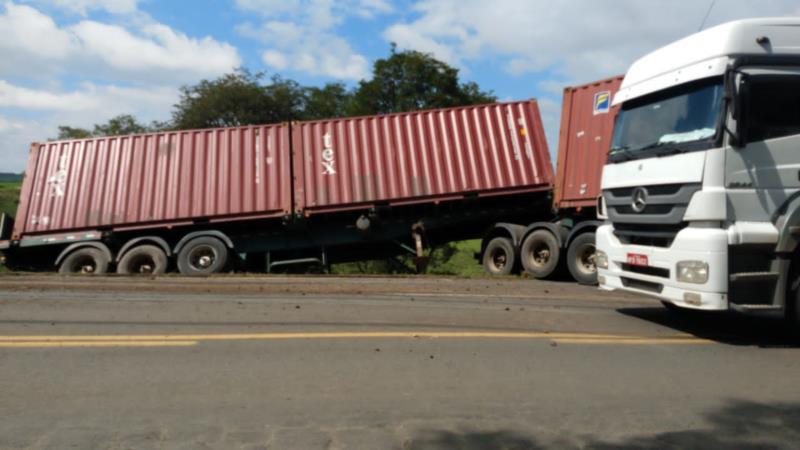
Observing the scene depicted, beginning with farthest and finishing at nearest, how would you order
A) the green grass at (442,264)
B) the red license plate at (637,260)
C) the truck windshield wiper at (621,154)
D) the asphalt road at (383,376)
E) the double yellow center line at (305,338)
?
1. the green grass at (442,264)
2. the truck windshield wiper at (621,154)
3. the red license plate at (637,260)
4. the double yellow center line at (305,338)
5. the asphalt road at (383,376)

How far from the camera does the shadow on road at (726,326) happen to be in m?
6.32

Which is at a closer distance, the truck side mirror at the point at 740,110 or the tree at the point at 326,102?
the truck side mirror at the point at 740,110

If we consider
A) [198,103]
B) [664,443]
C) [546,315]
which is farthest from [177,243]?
[198,103]

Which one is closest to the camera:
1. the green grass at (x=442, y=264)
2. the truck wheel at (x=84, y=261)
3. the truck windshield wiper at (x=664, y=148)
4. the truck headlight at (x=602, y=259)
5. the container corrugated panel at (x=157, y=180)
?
→ the truck windshield wiper at (x=664, y=148)

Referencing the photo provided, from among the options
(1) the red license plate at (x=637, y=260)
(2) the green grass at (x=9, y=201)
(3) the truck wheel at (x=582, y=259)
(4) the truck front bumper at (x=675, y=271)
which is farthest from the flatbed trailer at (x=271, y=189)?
(2) the green grass at (x=9, y=201)

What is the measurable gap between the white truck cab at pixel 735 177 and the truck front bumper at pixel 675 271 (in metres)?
0.01

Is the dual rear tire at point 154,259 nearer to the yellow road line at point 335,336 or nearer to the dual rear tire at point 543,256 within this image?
the dual rear tire at point 543,256

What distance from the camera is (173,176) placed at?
14.6m

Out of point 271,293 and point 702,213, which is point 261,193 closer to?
point 271,293

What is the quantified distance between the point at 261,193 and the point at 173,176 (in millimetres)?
2099

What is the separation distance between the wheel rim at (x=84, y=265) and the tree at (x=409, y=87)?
24.4m

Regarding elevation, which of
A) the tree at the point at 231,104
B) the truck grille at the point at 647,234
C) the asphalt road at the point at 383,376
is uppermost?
the tree at the point at 231,104

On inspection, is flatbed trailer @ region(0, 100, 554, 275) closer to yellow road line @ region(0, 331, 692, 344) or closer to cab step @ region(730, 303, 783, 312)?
yellow road line @ region(0, 331, 692, 344)

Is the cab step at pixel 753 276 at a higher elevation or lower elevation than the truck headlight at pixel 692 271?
lower
